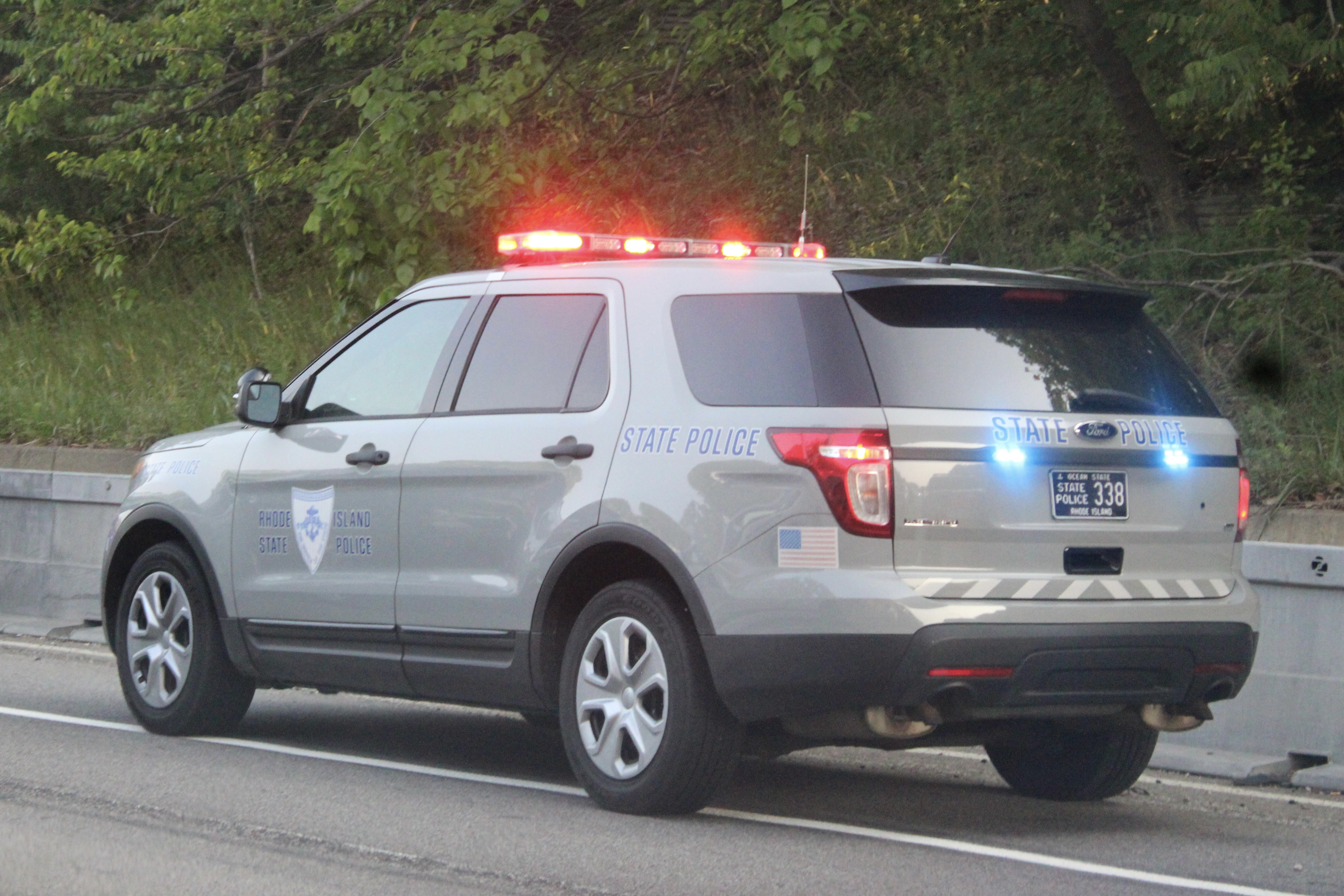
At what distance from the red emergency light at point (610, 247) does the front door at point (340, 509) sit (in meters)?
0.34

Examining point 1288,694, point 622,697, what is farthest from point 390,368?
point 1288,694

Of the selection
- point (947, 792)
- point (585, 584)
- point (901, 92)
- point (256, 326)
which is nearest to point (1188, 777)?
point (947, 792)

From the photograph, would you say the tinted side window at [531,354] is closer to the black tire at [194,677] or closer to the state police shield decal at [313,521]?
the state police shield decal at [313,521]

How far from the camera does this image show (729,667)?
588 centimetres

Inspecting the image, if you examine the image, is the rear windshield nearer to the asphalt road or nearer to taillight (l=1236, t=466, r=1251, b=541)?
taillight (l=1236, t=466, r=1251, b=541)

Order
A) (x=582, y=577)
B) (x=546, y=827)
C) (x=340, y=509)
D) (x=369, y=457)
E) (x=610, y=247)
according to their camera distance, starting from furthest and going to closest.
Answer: (x=340, y=509) < (x=369, y=457) < (x=610, y=247) < (x=582, y=577) < (x=546, y=827)

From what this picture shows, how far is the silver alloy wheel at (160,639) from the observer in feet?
27.0

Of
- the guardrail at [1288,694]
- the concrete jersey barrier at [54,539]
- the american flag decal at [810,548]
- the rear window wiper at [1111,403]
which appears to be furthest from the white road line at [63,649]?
the rear window wiper at [1111,403]

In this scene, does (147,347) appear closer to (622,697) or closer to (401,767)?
(401,767)

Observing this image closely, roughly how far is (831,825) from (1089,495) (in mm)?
1458

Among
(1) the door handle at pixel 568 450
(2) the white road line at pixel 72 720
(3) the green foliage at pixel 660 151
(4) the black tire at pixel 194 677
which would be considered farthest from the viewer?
(3) the green foliage at pixel 660 151

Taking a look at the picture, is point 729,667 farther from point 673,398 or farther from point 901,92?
point 901,92

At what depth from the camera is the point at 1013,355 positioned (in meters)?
6.09

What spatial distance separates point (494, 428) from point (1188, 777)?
3.42 m
